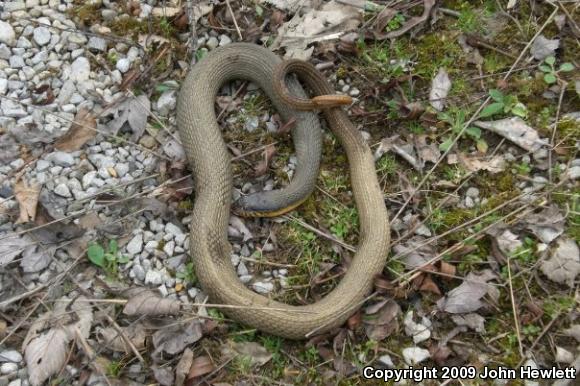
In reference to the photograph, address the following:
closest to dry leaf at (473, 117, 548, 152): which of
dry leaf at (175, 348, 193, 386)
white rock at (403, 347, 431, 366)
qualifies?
white rock at (403, 347, 431, 366)

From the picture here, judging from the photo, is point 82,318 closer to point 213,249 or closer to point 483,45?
point 213,249

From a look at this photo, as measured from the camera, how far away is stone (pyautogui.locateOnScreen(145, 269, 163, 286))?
455cm

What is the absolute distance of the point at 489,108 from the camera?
5.04 metres

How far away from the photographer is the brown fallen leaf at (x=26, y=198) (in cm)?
450

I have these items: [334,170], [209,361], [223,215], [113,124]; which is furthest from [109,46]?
[209,361]

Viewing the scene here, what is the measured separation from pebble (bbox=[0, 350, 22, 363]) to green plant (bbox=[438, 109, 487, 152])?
3918 millimetres

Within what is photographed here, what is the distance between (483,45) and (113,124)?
12.0 feet

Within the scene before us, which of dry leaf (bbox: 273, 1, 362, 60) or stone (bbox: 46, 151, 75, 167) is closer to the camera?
stone (bbox: 46, 151, 75, 167)

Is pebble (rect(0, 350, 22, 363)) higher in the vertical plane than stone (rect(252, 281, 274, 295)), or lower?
lower

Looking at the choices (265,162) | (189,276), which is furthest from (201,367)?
(265,162)

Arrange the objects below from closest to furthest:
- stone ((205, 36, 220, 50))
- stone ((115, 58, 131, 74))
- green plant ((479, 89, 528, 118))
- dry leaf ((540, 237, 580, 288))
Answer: dry leaf ((540, 237, 580, 288)), green plant ((479, 89, 528, 118)), stone ((115, 58, 131, 74)), stone ((205, 36, 220, 50))

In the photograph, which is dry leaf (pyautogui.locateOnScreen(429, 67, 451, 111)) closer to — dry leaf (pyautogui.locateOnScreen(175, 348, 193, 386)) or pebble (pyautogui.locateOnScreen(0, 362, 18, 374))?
dry leaf (pyautogui.locateOnScreen(175, 348, 193, 386))

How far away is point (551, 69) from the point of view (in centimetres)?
516

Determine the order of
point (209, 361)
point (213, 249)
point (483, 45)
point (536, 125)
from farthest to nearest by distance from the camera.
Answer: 1. point (483, 45)
2. point (536, 125)
3. point (213, 249)
4. point (209, 361)
